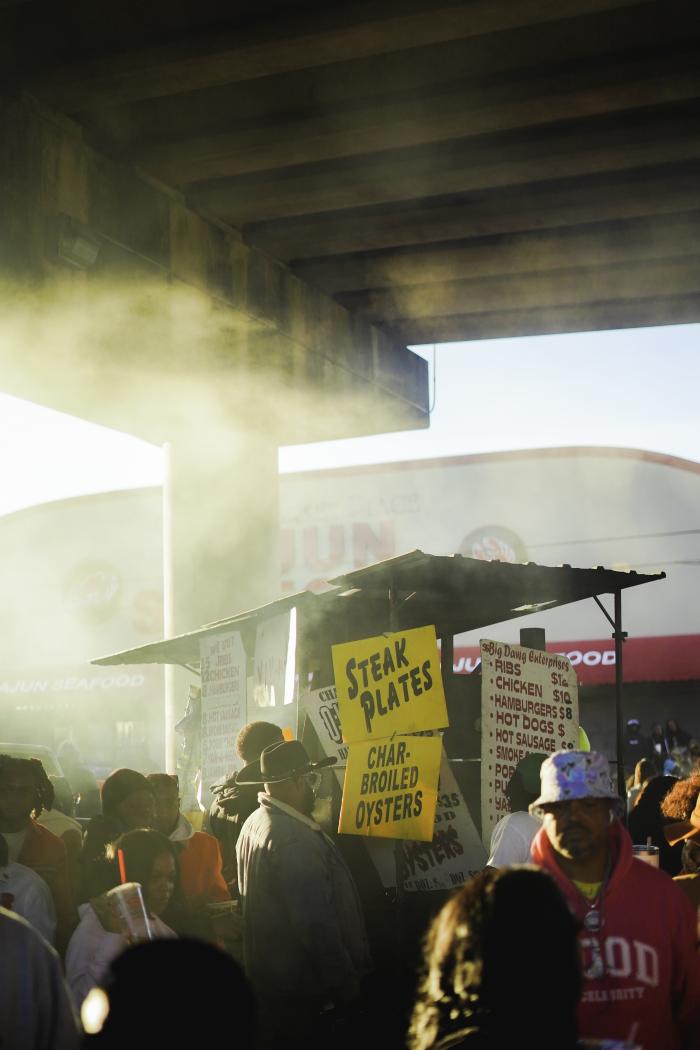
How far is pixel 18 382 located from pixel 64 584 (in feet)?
67.5

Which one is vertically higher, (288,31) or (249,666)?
(288,31)

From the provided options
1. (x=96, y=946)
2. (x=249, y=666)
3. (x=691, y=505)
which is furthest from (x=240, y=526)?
(x=691, y=505)

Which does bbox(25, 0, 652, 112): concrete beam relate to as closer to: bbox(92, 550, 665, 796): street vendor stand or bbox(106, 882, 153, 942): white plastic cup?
bbox(92, 550, 665, 796): street vendor stand

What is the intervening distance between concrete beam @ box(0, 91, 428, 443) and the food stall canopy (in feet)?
7.39

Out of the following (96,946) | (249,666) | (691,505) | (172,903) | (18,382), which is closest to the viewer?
(96,946)

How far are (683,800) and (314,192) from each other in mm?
4986

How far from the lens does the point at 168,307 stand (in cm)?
912

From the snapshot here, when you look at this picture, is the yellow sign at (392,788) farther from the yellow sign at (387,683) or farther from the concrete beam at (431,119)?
the concrete beam at (431,119)

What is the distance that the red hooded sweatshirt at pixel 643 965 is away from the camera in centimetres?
335

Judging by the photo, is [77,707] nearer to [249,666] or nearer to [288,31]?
[249,666]

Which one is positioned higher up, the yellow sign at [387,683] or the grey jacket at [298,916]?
the yellow sign at [387,683]

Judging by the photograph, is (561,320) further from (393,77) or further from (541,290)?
(393,77)

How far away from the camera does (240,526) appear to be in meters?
11.8

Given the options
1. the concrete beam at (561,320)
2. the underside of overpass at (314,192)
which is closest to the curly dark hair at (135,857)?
the underside of overpass at (314,192)
